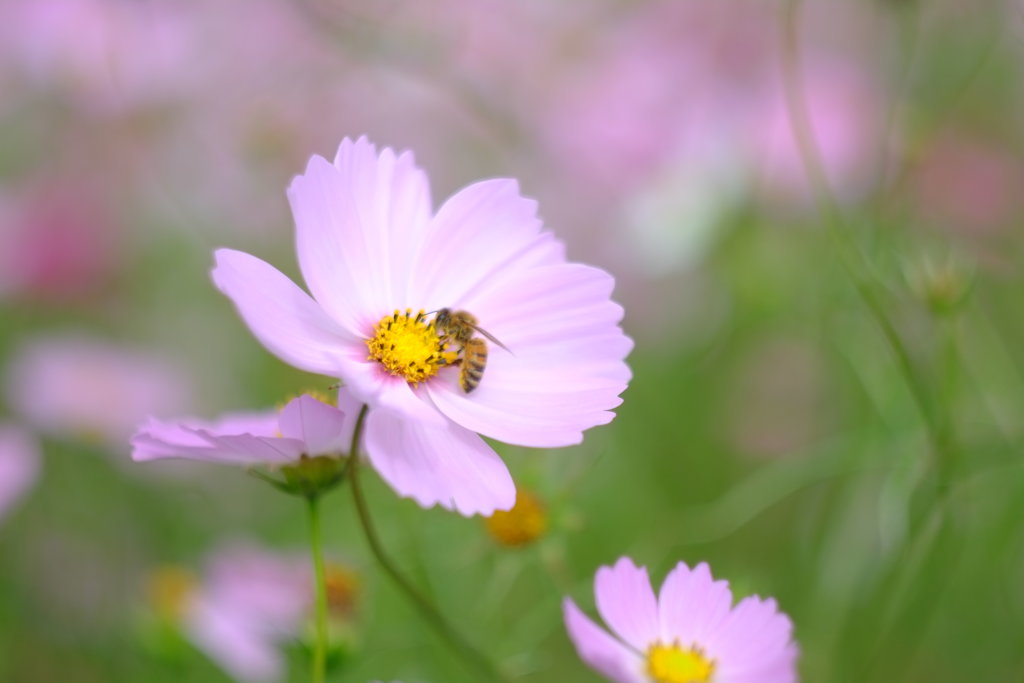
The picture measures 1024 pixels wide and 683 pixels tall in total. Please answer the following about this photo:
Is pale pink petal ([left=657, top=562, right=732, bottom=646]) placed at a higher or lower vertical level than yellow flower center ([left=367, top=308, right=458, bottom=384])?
lower

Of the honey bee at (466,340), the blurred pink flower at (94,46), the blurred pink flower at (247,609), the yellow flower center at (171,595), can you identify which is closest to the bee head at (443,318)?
the honey bee at (466,340)

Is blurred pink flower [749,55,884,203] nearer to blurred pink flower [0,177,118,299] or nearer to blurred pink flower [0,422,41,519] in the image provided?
blurred pink flower [0,177,118,299]

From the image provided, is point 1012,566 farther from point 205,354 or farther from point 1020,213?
point 205,354

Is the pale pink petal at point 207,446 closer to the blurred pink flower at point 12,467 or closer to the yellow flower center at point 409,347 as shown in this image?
the yellow flower center at point 409,347

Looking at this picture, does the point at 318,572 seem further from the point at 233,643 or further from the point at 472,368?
the point at 233,643

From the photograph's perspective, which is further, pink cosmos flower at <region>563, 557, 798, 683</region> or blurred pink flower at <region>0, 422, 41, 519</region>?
blurred pink flower at <region>0, 422, 41, 519</region>

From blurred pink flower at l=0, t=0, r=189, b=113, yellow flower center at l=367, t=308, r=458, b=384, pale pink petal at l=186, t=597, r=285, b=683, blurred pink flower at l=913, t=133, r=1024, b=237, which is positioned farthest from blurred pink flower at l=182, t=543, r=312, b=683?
blurred pink flower at l=913, t=133, r=1024, b=237

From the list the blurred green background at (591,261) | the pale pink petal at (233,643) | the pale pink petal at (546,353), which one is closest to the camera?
the pale pink petal at (546,353)
